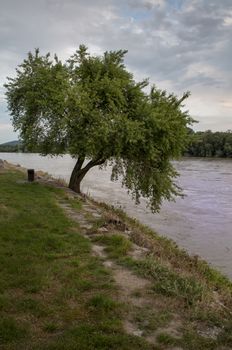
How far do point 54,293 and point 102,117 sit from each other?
13.0 m

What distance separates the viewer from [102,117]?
62.5ft

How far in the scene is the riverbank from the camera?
548 centimetres

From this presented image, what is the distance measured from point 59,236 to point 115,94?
10561mm

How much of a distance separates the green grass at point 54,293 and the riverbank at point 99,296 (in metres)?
0.01

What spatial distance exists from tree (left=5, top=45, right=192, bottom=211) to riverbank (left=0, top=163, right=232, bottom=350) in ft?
26.8

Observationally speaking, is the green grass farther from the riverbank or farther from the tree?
the tree

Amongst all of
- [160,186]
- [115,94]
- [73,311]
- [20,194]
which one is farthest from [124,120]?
[73,311]

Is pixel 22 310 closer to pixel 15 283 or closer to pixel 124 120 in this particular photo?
pixel 15 283

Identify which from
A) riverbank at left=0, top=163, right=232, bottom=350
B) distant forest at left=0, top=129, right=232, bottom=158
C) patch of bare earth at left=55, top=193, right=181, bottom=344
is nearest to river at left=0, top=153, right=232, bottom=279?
patch of bare earth at left=55, top=193, right=181, bottom=344

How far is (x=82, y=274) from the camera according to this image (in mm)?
7902

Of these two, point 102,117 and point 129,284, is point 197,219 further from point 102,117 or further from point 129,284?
point 129,284

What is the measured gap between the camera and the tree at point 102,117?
61.7 ft

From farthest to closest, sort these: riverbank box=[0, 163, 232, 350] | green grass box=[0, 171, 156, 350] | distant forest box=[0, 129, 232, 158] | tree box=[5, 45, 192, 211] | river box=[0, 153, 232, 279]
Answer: distant forest box=[0, 129, 232, 158]
tree box=[5, 45, 192, 211]
river box=[0, 153, 232, 279]
riverbank box=[0, 163, 232, 350]
green grass box=[0, 171, 156, 350]

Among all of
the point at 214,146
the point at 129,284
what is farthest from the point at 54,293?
the point at 214,146
